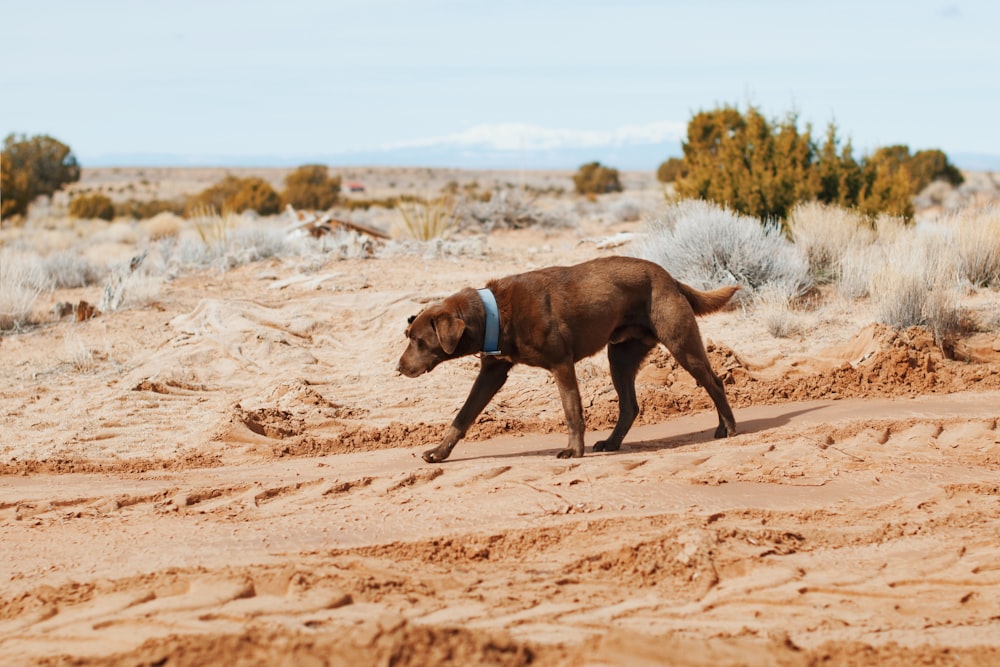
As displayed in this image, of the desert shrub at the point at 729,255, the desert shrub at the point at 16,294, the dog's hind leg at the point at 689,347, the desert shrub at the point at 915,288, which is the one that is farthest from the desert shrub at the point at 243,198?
the dog's hind leg at the point at 689,347

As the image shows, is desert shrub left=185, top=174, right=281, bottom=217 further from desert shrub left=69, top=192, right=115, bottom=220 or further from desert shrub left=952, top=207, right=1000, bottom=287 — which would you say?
desert shrub left=952, top=207, right=1000, bottom=287

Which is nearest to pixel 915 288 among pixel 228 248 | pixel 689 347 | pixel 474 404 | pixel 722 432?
pixel 722 432

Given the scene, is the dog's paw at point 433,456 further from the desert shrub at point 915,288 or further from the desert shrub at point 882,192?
the desert shrub at point 882,192

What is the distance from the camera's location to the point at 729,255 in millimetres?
14586

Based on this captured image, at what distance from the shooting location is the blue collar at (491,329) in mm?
7887

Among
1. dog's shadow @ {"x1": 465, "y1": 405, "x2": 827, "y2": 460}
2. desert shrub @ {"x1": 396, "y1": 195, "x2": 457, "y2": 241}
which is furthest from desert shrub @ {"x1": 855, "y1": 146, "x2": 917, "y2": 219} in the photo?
dog's shadow @ {"x1": 465, "y1": 405, "x2": 827, "y2": 460}

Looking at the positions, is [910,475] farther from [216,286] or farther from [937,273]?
[216,286]

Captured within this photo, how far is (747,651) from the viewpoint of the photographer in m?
4.45

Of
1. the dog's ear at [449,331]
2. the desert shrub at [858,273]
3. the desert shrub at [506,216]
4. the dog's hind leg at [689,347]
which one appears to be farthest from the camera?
the desert shrub at [506,216]

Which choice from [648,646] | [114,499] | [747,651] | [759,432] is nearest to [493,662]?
[648,646]

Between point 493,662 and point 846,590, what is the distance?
2.05m

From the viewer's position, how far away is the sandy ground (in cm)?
465

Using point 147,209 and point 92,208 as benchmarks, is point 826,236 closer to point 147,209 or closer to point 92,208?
point 92,208

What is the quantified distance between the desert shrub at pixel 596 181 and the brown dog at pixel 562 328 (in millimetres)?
46891
